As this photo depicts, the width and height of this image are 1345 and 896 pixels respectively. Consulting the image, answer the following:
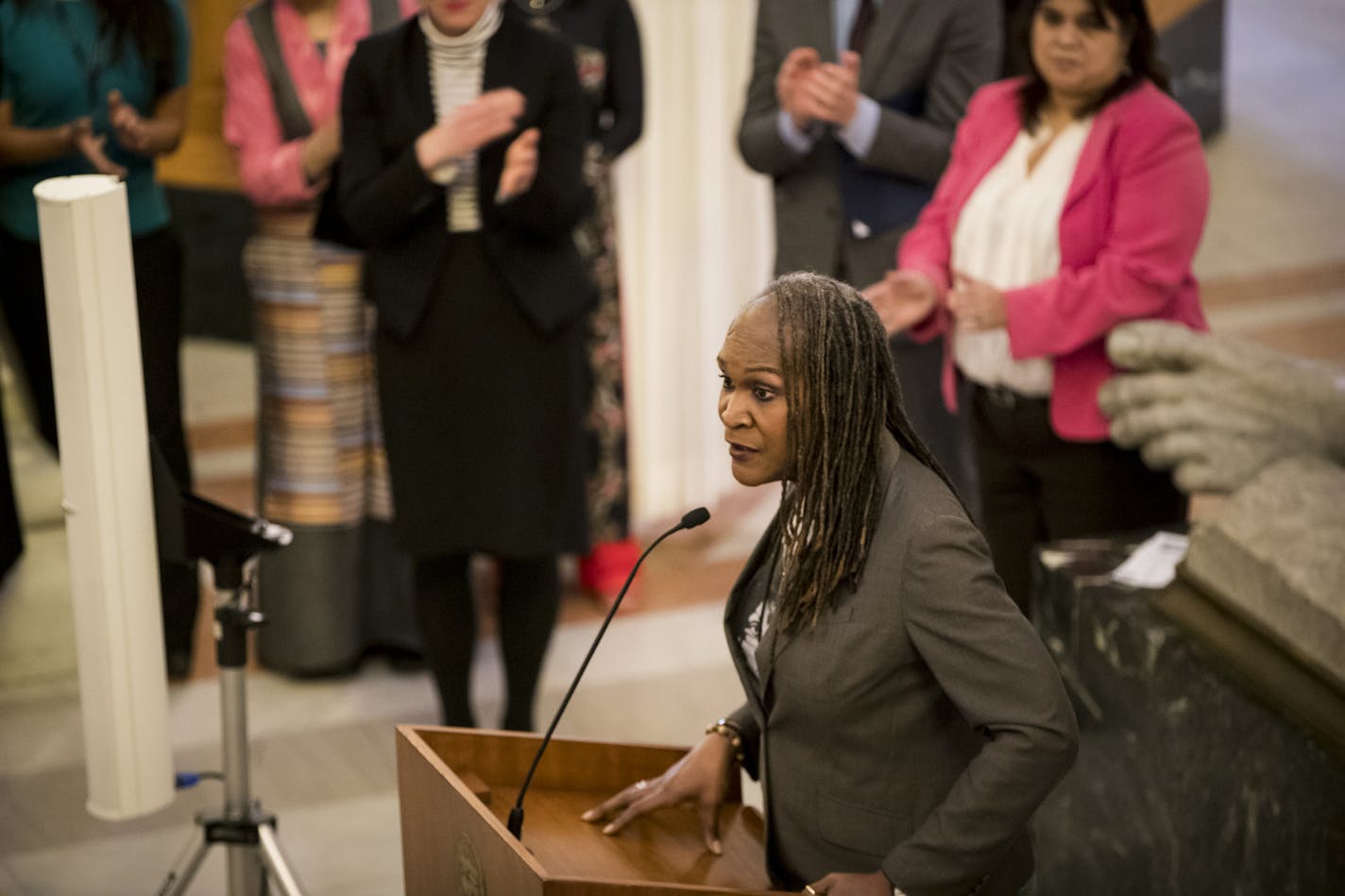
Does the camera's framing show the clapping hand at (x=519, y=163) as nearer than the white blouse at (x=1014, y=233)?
No

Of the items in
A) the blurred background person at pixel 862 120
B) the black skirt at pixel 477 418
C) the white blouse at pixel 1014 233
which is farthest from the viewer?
the blurred background person at pixel 862 120

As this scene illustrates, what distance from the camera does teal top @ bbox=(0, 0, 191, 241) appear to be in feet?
11.5

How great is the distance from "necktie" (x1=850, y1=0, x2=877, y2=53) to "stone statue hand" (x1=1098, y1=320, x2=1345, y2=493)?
3.15 feet

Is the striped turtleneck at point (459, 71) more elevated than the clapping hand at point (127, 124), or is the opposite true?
the striped turtleneck at point (459, 71)

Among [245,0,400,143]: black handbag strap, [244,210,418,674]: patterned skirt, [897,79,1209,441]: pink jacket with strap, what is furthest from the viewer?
[244,210,418,674]: patterned skirt

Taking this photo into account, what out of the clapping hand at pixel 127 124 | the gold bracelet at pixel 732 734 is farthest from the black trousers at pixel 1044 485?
the clapping hand at pixel 127 124

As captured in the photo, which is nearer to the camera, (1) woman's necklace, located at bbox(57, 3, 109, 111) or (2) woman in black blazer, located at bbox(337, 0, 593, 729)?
(2) woman in black blazer, located at bbox(337, 0, 593, 729)

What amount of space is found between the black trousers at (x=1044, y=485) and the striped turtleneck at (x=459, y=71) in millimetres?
1026

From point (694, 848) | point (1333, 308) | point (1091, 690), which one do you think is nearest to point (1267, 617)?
point (1091, 690)

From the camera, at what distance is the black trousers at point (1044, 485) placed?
304cm

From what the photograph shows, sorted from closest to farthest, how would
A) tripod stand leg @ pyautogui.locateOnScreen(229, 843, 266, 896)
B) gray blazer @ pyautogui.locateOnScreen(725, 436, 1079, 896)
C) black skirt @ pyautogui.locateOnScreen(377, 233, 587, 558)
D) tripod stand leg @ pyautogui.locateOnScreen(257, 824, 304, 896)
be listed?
gray blazer @ pyautogui.locateOnScreen(725, 436, 1079, 896), tripod stand leg @ pyautogui.locateOnScreen(257, 824, 304, 896), tripod stand leg @ pyautogui.locateOnScreen(229, 843, 266, 896), black skirt @ pyautogui.locateOnScreen(377, 233, 587, 558)

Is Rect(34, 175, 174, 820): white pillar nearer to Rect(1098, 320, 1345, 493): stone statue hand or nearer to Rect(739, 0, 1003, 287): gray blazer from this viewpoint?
Rect(1098, 320, 1345, 493): stone statue hand

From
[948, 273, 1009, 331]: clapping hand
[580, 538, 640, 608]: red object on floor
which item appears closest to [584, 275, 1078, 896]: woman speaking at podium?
[948, 273, 1009, 331]: clapping hand

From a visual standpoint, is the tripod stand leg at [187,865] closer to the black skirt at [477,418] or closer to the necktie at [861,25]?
the black skirt at [477,418]
